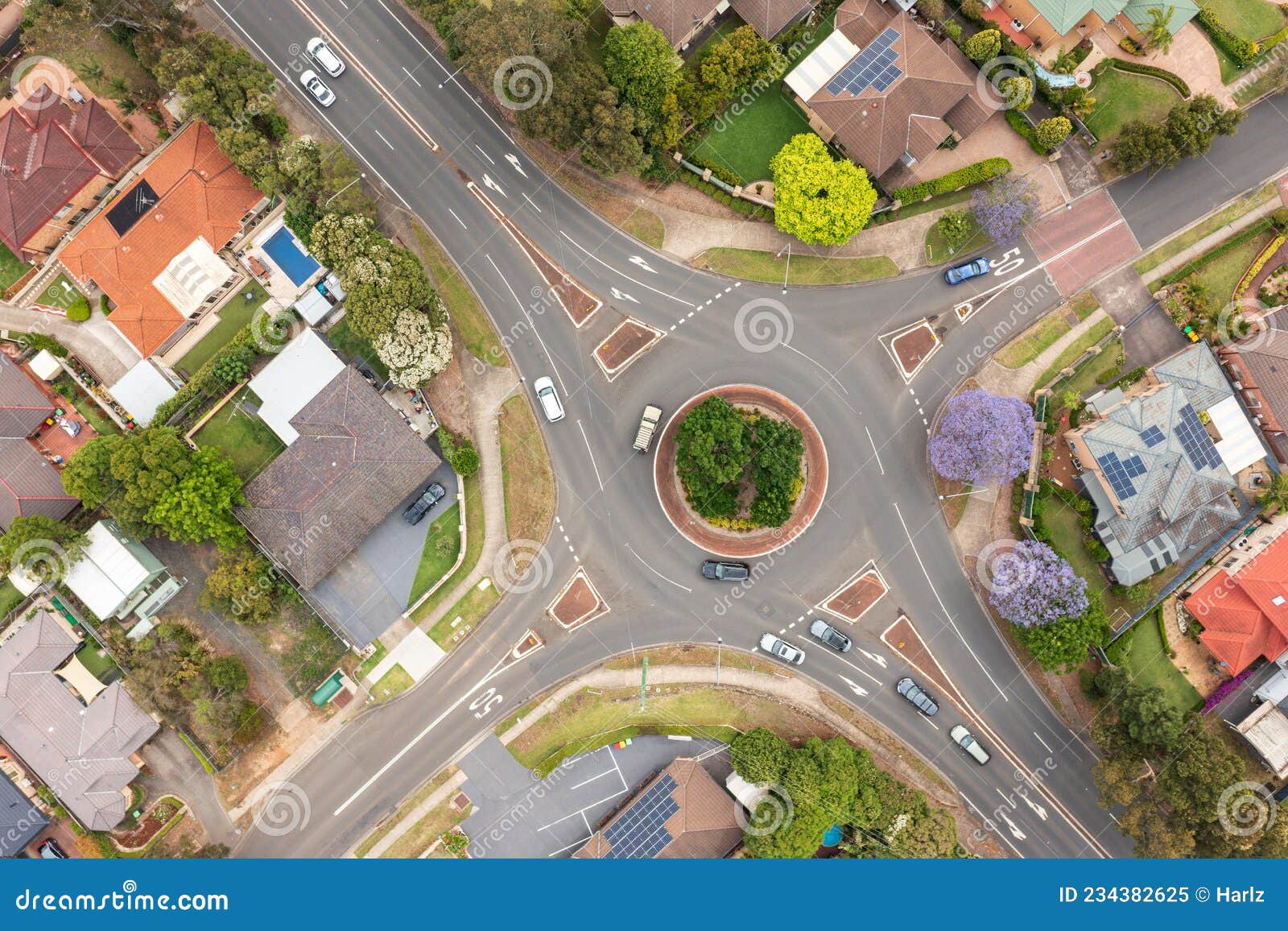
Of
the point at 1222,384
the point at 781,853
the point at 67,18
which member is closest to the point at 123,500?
the point at 67,18

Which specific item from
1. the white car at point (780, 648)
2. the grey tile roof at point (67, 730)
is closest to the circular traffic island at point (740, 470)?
the white car at point (780, 648)

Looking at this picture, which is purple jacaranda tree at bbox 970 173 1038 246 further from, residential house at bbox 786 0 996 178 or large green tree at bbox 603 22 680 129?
large green tree at bbox 603 22 680 129

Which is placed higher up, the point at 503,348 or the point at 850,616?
the point at 503,348

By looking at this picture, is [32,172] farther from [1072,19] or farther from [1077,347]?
[1077,347]

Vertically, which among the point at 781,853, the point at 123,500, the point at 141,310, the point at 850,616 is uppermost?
the point at 141,310

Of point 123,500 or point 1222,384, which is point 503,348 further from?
point 1222,384

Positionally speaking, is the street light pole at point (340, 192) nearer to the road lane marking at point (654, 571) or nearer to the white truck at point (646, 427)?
the white truck at point (646, 427)

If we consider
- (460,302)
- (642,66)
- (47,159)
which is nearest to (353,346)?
(460,302)
